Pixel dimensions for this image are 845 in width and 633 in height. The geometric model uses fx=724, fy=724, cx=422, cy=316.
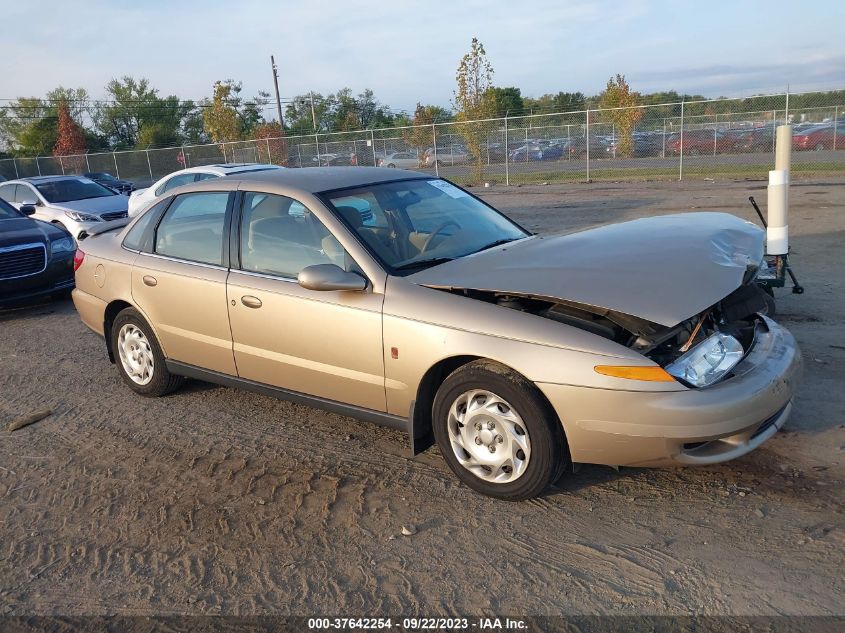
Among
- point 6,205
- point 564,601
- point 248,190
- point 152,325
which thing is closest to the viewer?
point 564,601

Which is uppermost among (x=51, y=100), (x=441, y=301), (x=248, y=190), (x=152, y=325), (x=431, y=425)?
(x=51, y=100)

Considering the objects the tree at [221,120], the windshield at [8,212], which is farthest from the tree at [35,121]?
the windshield at [8,212]

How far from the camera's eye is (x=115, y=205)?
14.2 meters

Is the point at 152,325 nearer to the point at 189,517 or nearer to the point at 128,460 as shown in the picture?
the point at 128,460

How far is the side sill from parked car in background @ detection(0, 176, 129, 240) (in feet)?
30.2

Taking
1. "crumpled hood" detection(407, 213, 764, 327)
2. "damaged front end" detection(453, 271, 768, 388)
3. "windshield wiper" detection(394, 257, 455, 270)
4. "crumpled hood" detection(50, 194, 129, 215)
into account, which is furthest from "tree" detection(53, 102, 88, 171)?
"damaged front end" detection(453, 271, 768, 388)

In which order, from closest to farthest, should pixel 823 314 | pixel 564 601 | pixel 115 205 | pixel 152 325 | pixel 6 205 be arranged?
1. pixel 564 601
2. pixel 152 325
3. pixel 823 314
4. pixel 6 205
5. pixel 115 205

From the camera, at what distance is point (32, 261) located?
29.1 ft

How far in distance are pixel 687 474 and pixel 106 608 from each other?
2910 millimetres

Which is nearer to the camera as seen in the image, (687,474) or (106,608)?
(106,608)

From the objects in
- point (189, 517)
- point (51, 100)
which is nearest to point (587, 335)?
point (189, 517)

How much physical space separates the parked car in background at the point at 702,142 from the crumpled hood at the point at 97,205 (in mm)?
17739

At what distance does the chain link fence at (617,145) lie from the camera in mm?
23078

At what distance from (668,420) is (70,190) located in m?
14.3
